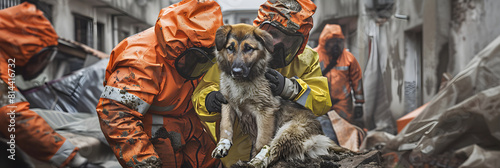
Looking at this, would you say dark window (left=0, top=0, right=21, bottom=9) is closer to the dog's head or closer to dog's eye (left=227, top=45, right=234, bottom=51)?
the dog's head

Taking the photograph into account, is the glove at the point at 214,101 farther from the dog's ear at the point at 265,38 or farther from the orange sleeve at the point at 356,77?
the orange sleeve at the point at 356,77

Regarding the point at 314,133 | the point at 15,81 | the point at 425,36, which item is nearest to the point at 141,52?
the point at 314,133

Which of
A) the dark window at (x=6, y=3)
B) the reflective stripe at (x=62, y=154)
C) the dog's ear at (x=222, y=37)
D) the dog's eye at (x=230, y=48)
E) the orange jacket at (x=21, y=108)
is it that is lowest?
the reflective stripe at (x=62, y=154)

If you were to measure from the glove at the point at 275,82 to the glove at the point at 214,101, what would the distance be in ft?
1.07

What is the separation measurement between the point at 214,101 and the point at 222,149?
356 millimetres

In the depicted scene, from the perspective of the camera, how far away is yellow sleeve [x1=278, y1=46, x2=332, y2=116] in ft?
9.25

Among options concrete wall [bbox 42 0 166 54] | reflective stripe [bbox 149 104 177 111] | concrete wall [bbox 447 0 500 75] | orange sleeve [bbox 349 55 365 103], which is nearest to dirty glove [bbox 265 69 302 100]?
reflective stripe [bbox 149 104 177 111]

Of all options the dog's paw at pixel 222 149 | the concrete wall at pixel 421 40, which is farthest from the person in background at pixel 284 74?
the concrete wall at pixel 421 40

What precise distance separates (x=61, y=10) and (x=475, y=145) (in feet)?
12.5

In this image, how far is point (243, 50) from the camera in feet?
8.57

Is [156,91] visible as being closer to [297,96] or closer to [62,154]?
[297,96]

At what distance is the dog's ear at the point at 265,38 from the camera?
2.68 metres

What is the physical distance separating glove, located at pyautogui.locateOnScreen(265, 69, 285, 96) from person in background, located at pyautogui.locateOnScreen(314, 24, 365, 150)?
3.53ft

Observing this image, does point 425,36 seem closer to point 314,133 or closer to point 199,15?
point 314,133
